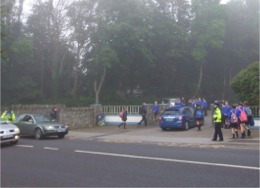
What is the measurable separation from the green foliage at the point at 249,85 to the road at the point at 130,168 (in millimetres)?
8205

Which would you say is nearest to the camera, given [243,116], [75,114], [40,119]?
[243,116]

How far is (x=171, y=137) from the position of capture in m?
19.8

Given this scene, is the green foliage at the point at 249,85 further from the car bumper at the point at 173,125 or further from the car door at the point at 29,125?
the car door at the point at 29,125

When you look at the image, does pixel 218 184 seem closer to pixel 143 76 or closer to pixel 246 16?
pixel 143 76

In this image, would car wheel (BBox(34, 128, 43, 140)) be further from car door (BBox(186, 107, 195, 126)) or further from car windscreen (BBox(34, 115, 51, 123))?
car door (BBox(186, 107, 195, 126))

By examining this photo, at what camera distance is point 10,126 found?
17922 millimetres

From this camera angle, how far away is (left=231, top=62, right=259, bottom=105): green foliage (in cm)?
2228

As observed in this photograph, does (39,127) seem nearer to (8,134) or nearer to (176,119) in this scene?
(8,134)

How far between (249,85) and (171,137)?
20.9 feet

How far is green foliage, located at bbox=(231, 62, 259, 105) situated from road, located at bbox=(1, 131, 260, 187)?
820 cm

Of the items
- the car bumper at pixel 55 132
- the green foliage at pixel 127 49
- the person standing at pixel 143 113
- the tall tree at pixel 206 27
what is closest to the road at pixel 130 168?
the car bumper at pixel 55 132

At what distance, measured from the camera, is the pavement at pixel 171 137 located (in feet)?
53.8

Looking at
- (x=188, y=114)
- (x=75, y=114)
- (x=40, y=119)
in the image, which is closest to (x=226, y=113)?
(x=188, y=114)

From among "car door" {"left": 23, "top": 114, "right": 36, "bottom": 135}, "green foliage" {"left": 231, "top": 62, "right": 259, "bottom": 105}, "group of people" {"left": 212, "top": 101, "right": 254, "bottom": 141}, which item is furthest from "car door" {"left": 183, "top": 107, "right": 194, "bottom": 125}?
"car door" {"left": 23, "top": 114, "right": 36, "bottom": 135}
